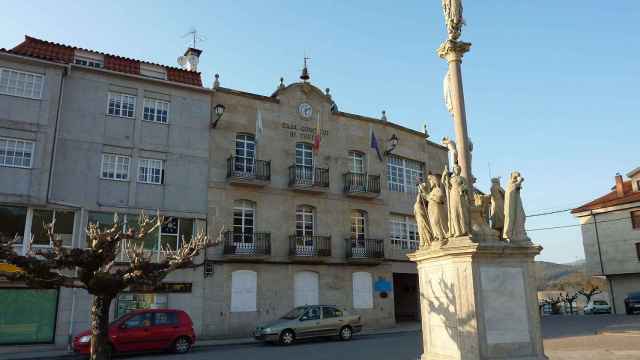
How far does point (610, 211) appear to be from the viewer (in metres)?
44.2

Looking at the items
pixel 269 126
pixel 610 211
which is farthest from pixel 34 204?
pixel 610 211

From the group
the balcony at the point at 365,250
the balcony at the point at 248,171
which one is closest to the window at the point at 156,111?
the balcony at the point at 248,171

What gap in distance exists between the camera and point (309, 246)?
27.2 metres

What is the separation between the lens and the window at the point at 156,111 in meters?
24.3

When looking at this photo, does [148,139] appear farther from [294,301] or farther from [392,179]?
[392,179]

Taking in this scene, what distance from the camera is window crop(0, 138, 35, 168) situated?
20562 millimetres

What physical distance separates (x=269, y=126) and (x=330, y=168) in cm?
425

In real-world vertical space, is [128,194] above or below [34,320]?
above

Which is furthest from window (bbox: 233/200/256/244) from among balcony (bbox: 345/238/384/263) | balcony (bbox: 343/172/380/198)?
balcony (bbox: 343/172/380/198)

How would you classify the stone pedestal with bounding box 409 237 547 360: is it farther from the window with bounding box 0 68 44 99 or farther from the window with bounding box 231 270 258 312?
the window with bounding box 0 68 44 99

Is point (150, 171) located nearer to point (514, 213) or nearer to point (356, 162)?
point (356, 162)

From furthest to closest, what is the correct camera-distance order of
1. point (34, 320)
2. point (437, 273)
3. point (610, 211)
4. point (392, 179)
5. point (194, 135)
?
point (610, 211) → point (392, 179) → point (194, 135) → point (34, 320) → point (437, 273)

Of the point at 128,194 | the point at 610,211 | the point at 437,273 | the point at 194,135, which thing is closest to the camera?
the point at 437,273

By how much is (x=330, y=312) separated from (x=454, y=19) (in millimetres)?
13451
